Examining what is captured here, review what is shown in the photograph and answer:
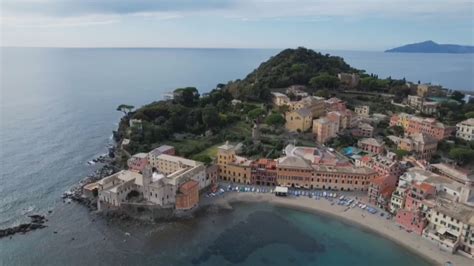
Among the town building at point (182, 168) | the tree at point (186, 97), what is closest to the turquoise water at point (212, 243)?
the town building at point (182, 168)

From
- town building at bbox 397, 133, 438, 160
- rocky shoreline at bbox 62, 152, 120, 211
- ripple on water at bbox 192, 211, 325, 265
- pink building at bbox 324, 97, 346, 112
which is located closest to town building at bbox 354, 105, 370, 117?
pink building at bbox 324, 97, 346, 112

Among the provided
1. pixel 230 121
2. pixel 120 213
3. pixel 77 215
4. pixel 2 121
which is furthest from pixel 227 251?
pixel 2 121

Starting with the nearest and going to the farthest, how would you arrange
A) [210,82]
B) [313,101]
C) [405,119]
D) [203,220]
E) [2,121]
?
[203,220]
[405,119]
[313,101]
[2,121]
[210,82]

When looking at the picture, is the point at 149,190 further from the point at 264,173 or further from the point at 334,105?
the point at 334,105

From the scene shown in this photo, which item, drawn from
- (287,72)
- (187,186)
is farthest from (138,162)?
(287,72)

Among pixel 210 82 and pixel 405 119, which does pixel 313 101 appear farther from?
pixel 210 82
